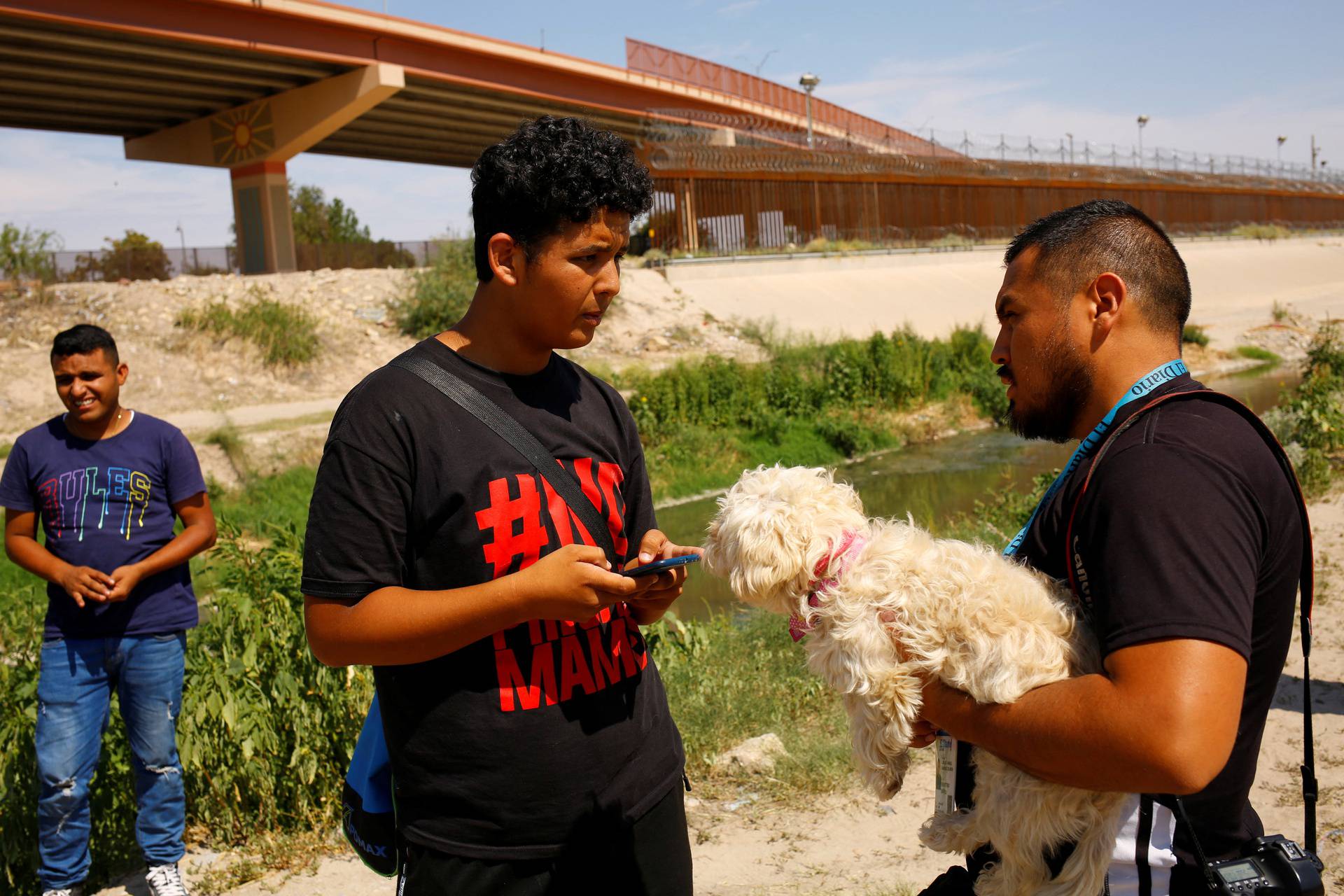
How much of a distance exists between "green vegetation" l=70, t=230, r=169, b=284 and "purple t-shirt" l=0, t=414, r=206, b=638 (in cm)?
2480

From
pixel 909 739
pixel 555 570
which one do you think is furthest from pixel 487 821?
pixel 909 739

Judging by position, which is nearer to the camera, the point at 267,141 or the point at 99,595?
the point at 99,595

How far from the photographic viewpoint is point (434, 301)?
922 inches

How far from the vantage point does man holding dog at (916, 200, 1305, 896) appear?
1.49m

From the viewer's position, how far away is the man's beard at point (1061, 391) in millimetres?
1896

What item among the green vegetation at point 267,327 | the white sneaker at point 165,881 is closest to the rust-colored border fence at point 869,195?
the green vegetation at point 267,327

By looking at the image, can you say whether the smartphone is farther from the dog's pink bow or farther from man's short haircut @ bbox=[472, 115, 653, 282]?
man's short haircut @ bbox=[472, 115, 653, 282]

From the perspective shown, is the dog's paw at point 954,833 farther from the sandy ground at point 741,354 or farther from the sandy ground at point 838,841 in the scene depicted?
the sandy ground at point 741,354

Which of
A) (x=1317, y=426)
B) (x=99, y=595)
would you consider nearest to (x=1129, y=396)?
(x=99, y=595)

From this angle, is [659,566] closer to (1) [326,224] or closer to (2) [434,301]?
(2) [434,301]

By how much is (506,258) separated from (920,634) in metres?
1.24

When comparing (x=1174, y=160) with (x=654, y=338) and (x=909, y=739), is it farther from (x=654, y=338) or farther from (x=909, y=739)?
(x=909, y=739)

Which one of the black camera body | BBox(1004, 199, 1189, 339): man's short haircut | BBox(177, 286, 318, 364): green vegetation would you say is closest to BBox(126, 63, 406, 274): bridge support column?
BBox(177, 286, 318, 364): green vegetation

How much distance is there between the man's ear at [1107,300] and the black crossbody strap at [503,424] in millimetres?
1185
